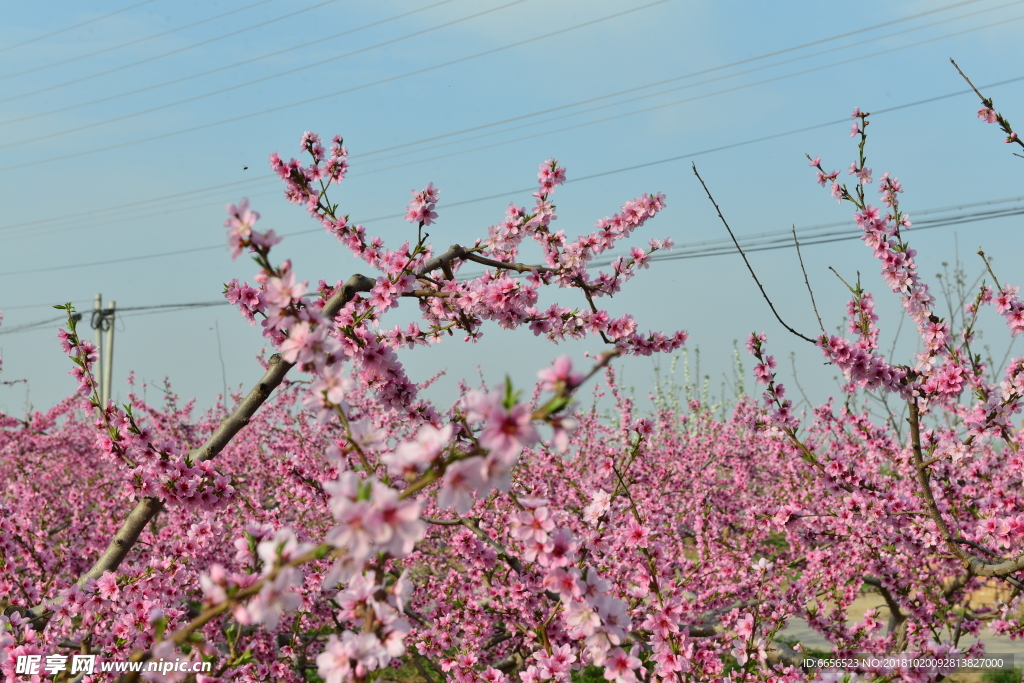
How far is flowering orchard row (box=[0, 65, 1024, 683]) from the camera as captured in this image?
1548 mm

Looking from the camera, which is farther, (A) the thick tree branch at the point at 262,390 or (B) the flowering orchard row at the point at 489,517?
(A) the thick tree branch at the point at 262,390

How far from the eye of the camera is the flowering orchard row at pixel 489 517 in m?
1.55

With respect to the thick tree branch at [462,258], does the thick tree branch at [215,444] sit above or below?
below

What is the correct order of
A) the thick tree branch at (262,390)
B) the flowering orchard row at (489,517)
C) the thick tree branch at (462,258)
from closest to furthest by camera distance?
the flowering orchard row at (489,517) → the thick tree branch at (262,390) → the thick tree branch at (462,258)

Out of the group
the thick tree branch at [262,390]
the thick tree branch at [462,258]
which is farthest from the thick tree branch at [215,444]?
the thick tree branch at [462,258]

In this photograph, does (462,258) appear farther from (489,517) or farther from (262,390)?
(489,517)

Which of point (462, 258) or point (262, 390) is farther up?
point (462, 258)

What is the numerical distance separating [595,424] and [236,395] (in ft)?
26.0

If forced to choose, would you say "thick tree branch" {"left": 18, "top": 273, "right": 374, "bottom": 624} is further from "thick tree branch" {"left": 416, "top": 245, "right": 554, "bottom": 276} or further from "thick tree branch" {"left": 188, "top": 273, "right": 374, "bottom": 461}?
"thick tree branch" {"left": 416, "top": 245, "right": 554, "bottom": 276}

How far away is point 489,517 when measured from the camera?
5637mm

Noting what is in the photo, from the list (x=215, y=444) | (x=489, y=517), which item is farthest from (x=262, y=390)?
(x=489, y=517)

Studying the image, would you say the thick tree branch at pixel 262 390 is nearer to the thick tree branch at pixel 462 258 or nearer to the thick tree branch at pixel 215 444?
the thick tree branch at pixel 215 444

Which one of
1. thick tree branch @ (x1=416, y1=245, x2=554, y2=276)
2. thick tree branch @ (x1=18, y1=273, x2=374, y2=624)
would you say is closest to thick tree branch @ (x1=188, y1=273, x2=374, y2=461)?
thick tree branch @ (x1=18, y1=273, x2=374, y2=624)

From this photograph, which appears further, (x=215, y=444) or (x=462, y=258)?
(x=462, y=258)
